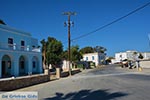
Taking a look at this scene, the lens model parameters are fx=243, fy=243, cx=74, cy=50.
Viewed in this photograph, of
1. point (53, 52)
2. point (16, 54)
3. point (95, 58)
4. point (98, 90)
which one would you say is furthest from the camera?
point (95, 58)

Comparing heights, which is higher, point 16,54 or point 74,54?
point 74,54

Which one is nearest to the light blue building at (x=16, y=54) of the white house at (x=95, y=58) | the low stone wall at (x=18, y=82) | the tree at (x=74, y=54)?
the low stone wall at (x=18, y=82)

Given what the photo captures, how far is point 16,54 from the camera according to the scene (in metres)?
36.5

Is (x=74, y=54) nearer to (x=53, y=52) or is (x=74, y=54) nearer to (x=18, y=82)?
(x=53, y=52)

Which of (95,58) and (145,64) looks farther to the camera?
(95,58)

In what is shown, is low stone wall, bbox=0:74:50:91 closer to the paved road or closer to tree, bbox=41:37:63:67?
the paved road

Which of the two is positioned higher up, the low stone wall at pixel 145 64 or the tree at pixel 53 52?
the tree at pixel 53 52

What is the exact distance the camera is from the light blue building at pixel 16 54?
116 feet

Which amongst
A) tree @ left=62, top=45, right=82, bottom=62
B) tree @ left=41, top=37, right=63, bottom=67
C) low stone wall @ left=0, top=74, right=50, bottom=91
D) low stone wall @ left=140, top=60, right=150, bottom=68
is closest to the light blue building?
low stone wall @ left=0, top=74, right=50, bottom=91

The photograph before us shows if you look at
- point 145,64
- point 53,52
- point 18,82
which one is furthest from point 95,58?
point 18,82

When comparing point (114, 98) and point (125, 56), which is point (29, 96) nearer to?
point (114, 98)

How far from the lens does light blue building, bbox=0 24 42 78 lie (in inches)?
1394

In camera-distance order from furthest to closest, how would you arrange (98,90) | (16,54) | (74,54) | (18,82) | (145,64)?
(74,54), (145,64), (16,54), (18,82), (98,90)

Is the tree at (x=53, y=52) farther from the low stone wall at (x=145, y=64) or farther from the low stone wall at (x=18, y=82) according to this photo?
the low stone wall at (x=18, y=82)
